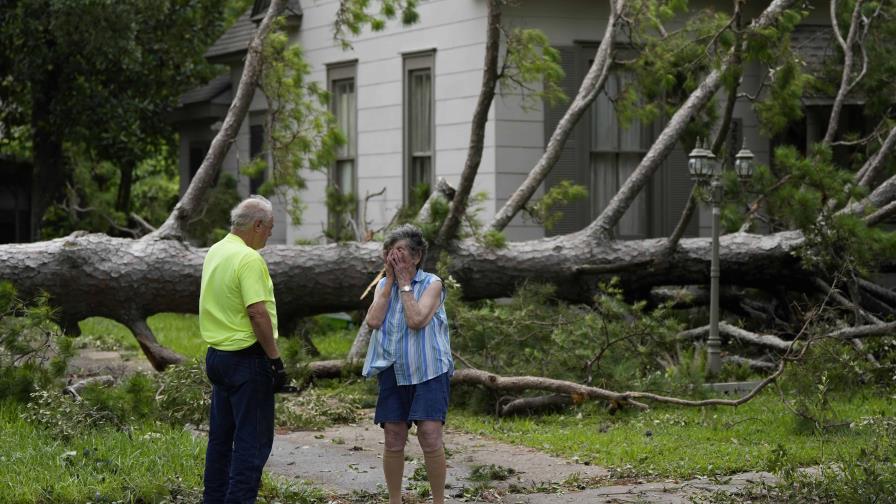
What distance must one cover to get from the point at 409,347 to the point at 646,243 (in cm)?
648

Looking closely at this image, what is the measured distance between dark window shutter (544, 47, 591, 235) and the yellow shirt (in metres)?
9.04

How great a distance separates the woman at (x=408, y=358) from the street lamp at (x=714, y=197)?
5.12 metres

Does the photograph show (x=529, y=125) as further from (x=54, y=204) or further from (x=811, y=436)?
(x=54, y=204)

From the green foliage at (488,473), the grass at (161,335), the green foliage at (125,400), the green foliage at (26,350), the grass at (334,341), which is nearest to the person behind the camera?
the green foliage at (488,473)

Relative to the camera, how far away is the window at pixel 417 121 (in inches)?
648

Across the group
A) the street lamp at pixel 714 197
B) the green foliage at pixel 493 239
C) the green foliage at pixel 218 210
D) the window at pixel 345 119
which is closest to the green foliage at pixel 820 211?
the street lamp at pixel 714 197

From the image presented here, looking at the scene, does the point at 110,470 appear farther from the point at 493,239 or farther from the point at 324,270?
the point at 493,239

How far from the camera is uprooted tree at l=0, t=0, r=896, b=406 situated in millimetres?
11180

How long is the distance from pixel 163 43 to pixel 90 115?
1.63m

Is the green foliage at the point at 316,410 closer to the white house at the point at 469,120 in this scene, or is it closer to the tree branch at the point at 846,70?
the white house at the point at 469,120

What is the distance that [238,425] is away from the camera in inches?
255

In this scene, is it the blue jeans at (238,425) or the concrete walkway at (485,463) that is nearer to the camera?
the blue jeans at (238,425)

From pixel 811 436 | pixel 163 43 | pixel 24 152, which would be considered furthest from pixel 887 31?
pixel 24 152

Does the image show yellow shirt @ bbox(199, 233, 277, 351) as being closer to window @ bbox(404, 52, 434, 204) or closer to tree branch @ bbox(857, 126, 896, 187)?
tree branch @ bbox(857, 126, 896, 187)
